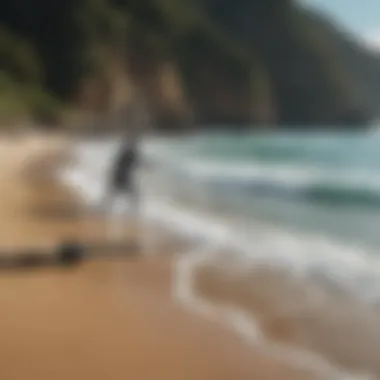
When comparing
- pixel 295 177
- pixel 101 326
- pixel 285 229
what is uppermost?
pixel 295 177

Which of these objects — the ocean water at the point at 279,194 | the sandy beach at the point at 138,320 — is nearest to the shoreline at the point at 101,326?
the sandy beach at the point at 138,320

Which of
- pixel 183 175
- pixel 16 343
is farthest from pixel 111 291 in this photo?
pixel 183 175

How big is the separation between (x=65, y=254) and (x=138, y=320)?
25cm

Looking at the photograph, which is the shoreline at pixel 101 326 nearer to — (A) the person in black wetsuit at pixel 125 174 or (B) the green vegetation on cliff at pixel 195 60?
(A) the person in black wetsuit at pixel 125 174

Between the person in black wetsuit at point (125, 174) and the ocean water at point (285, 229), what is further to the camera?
the person in black wetsuit at point (125, 174)

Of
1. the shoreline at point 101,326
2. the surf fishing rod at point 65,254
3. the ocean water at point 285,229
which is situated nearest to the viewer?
the shoreline at point 101,326

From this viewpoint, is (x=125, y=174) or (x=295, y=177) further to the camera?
(x=295, y=177)

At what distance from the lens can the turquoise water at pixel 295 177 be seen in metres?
1.24

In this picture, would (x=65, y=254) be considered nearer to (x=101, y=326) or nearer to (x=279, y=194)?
(x=101, y=326)

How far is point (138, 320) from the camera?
3.89ft

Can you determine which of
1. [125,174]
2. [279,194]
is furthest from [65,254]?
[279,194]

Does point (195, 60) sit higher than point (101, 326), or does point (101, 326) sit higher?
point (195, 60)

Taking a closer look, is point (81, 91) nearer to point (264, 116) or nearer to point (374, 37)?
point (264, 116)

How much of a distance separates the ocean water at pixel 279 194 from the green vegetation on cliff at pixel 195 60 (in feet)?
0.20
